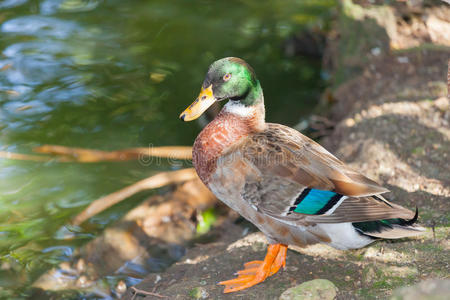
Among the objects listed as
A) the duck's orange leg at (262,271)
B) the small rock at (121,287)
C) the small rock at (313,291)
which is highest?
the small rock at (313,291)

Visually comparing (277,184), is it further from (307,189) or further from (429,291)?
(429,291)

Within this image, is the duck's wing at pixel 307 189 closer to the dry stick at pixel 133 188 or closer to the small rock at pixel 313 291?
the small rock at pixel 313 291

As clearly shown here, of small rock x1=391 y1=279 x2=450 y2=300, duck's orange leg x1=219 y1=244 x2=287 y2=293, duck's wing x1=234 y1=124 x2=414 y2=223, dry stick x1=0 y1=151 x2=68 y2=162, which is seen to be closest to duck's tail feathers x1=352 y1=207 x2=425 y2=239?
duck's wing x1=234 y1=124 x2=414 y2=223

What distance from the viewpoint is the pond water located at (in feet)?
16.8

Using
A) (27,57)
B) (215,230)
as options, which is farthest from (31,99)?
(215,230)

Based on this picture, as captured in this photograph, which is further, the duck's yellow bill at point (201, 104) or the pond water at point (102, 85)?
the pond water at point (102, 85)

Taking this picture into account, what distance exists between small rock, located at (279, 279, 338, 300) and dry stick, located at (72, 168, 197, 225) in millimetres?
2331

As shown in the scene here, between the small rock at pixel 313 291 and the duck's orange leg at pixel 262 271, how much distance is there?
0.30 m

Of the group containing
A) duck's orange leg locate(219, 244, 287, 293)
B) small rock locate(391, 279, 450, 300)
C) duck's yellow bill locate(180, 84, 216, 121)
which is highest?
duck's yellow bill locate(180, 84, 216, 121)

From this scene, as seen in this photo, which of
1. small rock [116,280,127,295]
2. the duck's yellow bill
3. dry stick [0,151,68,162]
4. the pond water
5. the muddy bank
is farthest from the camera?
dry stick [0,151,68,162]

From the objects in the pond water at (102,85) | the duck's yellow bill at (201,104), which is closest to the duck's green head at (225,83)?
the duck's yellow bill at (201,104)

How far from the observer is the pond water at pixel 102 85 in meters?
5.11

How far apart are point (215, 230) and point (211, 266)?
1011 mm

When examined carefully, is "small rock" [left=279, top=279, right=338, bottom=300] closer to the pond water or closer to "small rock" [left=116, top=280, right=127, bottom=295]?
"small rock" [left=116, top=280, right=127, bottom=295]
